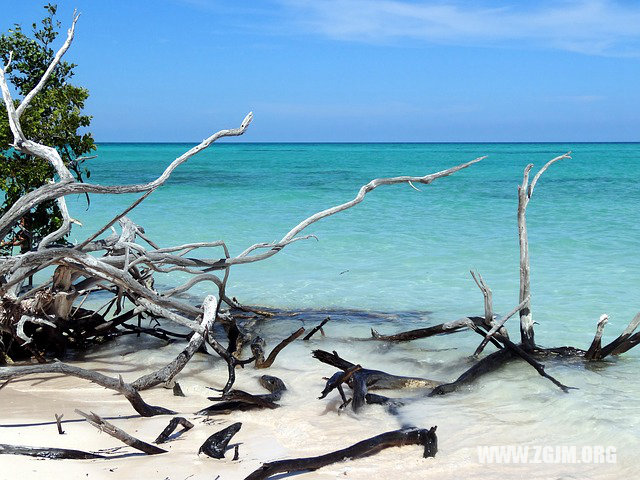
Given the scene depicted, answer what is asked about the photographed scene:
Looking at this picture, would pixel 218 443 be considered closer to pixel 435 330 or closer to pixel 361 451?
pixel 361 451

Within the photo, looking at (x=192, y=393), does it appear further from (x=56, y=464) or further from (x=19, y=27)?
(x=19, y=27)

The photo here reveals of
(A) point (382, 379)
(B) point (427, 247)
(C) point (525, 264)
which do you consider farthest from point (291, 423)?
(B) point (427, 247)

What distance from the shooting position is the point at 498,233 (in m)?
12.7

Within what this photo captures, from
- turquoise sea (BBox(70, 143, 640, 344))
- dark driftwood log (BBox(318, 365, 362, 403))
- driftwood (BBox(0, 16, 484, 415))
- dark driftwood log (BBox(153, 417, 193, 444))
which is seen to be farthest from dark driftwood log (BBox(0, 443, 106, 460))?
turquoise sea (BBox(70, 143, 640, 344))

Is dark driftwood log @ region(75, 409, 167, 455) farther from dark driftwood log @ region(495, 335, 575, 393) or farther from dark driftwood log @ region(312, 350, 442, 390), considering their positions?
dark driftwood log @ region(495, 335, 575, 393)

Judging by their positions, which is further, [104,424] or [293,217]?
[293,217]

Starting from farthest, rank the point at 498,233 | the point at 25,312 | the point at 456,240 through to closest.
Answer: the point at 498,233
the point at 456,240
the point at 25,312

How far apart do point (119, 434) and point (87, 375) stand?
1.99 feet

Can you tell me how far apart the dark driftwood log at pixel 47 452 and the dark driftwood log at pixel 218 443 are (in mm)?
498

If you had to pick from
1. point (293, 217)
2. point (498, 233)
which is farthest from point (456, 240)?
point (293, 217)

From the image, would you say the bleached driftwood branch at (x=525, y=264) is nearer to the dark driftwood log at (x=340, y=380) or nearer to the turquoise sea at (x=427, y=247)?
the turquoise sea at (x=427, y=247)

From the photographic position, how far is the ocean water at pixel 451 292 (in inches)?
161

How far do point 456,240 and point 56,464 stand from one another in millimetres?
9235

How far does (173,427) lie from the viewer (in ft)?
12.2
